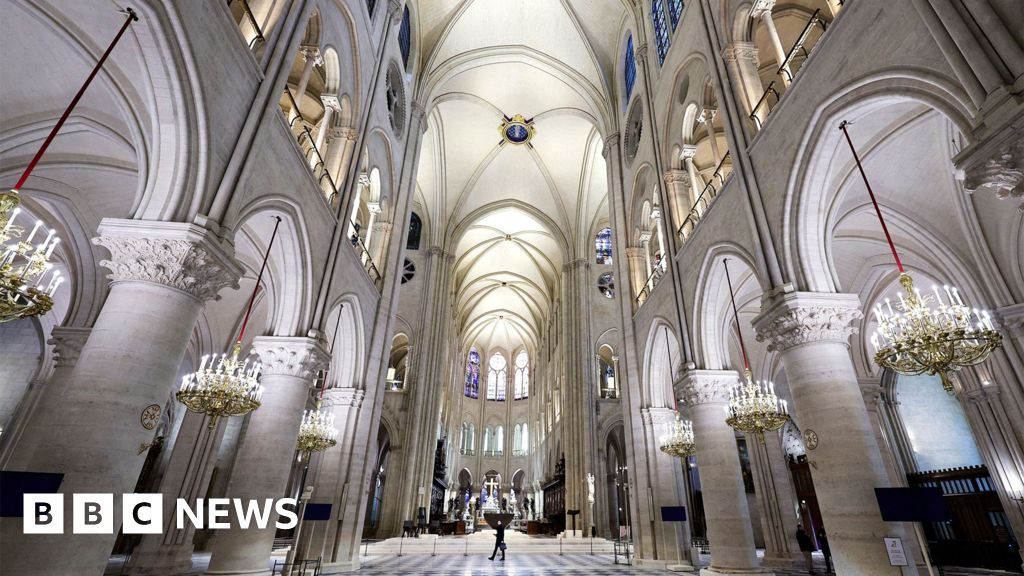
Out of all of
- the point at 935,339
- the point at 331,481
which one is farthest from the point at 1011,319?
the point at 331,481

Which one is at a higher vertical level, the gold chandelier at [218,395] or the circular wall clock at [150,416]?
the gold chandelier at [218,395]

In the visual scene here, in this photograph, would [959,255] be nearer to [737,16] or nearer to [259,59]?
[737,16]

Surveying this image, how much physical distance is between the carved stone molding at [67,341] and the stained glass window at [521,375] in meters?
37.7

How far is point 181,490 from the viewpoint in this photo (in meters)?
11.8

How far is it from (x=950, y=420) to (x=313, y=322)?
745 inches

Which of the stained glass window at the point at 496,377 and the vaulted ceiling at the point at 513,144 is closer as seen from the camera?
the vaulted ceiling at the point at 513,144

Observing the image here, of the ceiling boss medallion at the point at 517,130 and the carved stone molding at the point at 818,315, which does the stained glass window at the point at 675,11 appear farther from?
the ceiling boss medallion at the point at 517,130

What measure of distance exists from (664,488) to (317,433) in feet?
26.2

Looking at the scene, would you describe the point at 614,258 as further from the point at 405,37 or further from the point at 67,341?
the point at 67,341

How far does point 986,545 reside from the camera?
38.2 feet

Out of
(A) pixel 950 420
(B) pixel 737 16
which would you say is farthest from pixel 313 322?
(A) pixel 950 420

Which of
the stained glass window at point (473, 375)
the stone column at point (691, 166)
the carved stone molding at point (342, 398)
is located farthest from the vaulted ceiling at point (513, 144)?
the carved stone molding at point (342, 398)

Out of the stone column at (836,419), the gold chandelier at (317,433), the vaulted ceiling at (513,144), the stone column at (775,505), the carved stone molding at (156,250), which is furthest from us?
the vaulted ceiling at (513,144)

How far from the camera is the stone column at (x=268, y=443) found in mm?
6711
